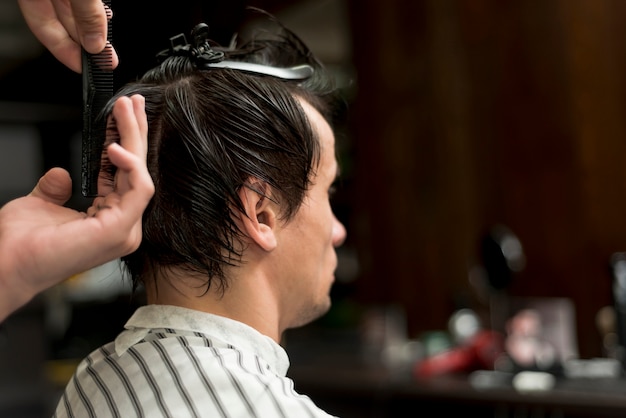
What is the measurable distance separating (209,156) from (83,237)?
0.34m

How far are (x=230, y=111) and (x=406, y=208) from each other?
3.36m

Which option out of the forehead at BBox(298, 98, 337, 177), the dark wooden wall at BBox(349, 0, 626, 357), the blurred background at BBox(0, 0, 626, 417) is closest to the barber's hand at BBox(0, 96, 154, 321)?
the forehead at BBox(298, 98, 337, 177)

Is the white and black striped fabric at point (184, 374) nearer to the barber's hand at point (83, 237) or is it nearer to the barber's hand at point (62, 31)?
the barber's hand at point (83, 237)

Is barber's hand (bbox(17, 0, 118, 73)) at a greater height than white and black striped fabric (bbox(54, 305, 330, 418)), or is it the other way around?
barber's hand (bbox(17, 0, 118, 73))

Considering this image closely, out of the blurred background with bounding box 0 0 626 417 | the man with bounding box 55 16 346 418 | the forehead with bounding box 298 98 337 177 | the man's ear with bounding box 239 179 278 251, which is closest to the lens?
the man with bounding box 55 16 346 418

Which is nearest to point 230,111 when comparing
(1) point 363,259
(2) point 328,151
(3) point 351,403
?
(2) point 328,151

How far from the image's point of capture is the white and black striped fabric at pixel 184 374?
43.8 inches

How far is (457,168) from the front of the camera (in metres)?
4.21

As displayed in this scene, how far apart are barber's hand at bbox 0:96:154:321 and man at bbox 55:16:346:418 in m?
0.26

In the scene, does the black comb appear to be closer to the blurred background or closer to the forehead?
the forehead

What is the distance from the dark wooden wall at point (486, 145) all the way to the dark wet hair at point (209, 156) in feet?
7.82

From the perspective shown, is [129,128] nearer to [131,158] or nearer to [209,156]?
[131,158]

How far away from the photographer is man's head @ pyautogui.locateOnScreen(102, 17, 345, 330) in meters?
1.26

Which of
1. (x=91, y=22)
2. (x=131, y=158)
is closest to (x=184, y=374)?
(x=131, y=158)
